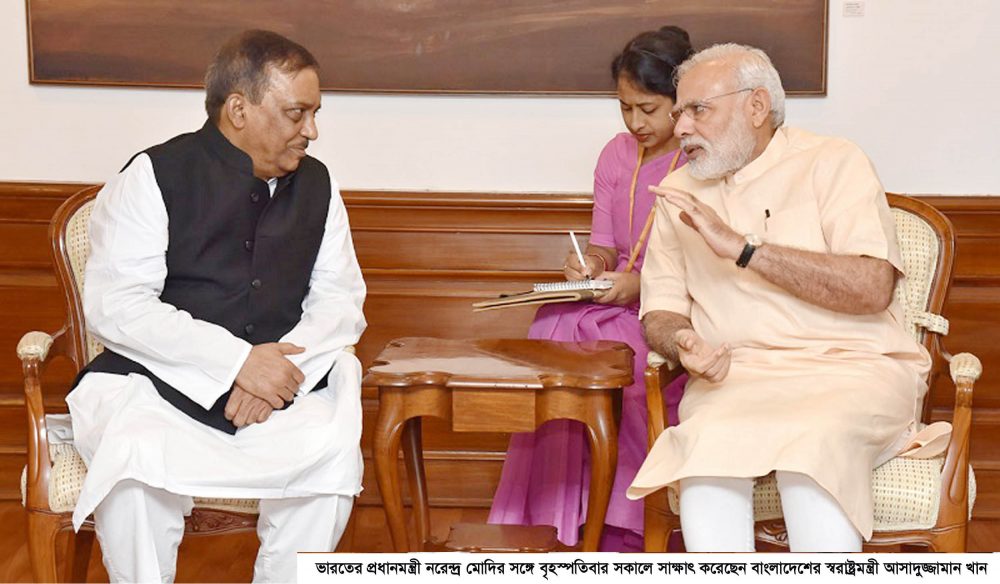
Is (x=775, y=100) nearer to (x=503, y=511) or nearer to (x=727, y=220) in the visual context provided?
(x=727, y=220)

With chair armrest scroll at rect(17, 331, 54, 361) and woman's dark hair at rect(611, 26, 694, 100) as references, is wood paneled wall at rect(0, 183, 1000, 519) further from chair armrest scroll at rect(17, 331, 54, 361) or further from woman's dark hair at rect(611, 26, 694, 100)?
chair armrest scroll at rect(17, 331, 54, 361)

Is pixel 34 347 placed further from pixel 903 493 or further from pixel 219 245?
pixel 903 493

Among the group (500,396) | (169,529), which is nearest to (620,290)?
(500,396)

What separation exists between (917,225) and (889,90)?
1061 millimetres

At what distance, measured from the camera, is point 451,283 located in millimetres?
5113

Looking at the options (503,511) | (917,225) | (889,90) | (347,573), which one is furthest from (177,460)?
(889,90)

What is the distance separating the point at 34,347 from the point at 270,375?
2.21 feet

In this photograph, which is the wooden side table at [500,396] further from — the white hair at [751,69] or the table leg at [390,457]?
the white hair at [751,69]

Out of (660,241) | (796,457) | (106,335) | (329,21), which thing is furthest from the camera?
(329,21)

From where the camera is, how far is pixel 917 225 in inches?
156

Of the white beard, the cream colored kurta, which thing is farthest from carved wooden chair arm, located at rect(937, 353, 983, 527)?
the white beard

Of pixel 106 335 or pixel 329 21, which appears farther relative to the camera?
pixel 329 21

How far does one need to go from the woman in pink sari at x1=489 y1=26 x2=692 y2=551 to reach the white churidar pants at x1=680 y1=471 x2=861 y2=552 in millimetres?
782

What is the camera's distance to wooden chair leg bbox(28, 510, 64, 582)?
3.49 metres
